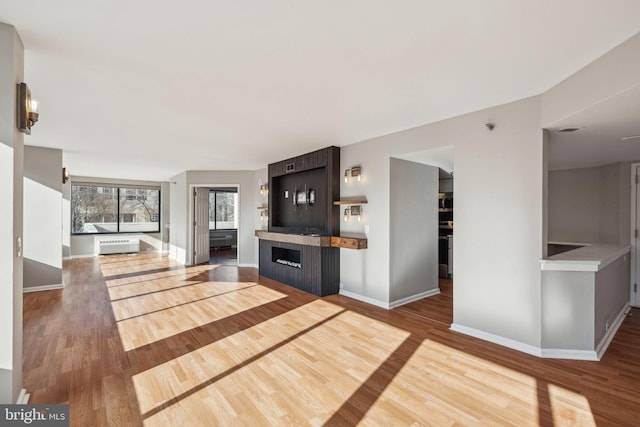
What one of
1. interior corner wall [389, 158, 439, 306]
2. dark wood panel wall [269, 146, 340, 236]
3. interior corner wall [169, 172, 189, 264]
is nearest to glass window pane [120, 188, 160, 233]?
interior corner wall [169, 172, 189, 264]

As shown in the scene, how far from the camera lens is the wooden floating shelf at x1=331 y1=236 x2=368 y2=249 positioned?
15.2 ft

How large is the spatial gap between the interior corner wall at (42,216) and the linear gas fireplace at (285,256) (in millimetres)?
3920

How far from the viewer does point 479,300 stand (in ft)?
11.1

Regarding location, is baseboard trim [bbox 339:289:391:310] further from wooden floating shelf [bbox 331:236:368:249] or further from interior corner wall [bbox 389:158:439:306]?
wooden floating shelf [bbox 331:236:368:249]

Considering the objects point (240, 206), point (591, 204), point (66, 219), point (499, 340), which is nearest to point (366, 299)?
point (499, 340)

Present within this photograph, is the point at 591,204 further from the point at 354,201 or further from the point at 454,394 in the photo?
the point at 454,394

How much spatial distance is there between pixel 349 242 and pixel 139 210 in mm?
8646

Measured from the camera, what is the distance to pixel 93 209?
949 centimetres

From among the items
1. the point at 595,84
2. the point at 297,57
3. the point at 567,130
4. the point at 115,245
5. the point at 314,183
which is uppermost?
the point at 297,57

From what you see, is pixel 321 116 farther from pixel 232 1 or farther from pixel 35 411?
pixel 35 411

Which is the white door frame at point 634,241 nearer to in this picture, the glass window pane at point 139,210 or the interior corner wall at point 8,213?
the interior corner wall at point 8,213

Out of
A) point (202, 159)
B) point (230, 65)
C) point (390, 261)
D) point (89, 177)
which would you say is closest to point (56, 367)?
point (230, 65)

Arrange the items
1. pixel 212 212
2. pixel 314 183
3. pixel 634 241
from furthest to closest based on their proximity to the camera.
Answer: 1. pixel 212 212
2. pixel 314 183
3. pixel 634 241

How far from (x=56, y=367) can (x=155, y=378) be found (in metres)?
0.98
